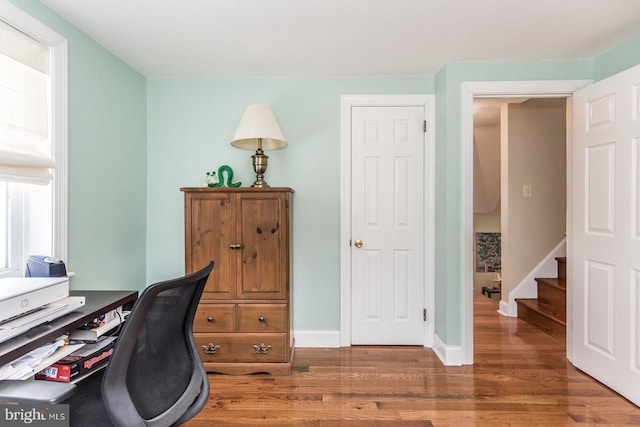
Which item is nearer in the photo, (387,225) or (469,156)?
(469,156)

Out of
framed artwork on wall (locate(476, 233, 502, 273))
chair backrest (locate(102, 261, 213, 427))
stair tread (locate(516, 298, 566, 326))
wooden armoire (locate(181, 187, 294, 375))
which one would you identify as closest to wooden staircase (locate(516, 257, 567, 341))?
stair tread (locate(516, 298, 566, 326))

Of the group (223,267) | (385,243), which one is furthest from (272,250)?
(385,243)

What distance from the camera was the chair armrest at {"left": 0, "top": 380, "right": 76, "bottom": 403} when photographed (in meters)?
0.96

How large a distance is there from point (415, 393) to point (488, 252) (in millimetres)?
4495

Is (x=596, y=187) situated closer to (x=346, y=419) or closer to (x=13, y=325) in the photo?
(x=346, y=419)

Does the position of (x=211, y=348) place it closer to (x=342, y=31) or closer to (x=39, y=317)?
(x=39, y=317)

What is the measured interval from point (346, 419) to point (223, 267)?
1277mm

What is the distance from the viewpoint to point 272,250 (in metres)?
2.58

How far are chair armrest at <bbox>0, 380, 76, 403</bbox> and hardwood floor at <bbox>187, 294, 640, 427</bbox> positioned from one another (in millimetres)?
1141

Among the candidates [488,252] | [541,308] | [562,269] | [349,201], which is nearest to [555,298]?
[541,308]

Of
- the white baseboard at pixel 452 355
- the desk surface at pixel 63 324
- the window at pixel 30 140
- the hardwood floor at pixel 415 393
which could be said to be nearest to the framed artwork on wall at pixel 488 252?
the hardwood floor at pixel 415 393

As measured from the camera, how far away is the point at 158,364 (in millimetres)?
1198

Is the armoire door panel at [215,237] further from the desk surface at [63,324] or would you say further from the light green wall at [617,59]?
the light green wall at [617,59]

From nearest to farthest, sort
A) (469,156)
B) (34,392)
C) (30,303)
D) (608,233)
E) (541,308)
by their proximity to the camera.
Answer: (34,392)
(30,303)
(608,233)
(469,156)
(541,308)
